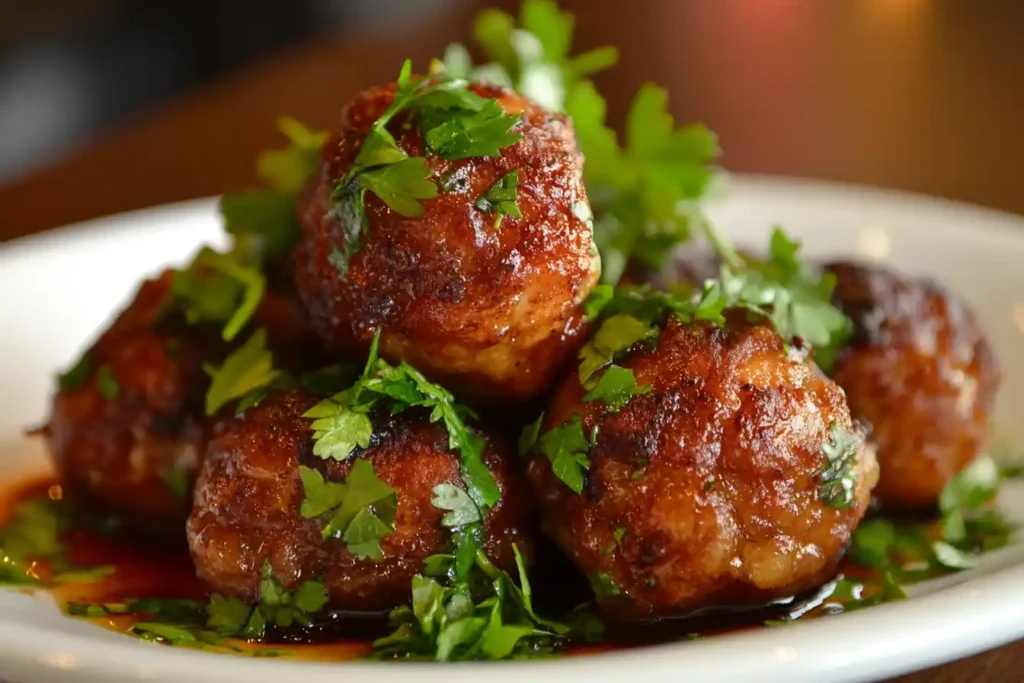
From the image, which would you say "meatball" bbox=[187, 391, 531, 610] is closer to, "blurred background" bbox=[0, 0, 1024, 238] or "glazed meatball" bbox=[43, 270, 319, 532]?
"glazed meatball" bbox=[43, 270, 319, 532]

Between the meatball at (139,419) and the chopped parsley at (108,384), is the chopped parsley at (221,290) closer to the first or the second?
the meatball at (139,419)

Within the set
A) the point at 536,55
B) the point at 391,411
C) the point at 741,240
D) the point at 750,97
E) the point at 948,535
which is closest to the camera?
the point at 391,411

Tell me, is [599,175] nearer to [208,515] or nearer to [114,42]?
[208,515]

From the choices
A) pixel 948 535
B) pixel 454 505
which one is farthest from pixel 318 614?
pixel 948 535

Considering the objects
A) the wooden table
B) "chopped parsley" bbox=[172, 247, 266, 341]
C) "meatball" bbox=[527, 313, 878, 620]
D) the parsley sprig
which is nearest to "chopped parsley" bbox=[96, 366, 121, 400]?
"chopped parsley" bbox=[172, 247, 266, 341]

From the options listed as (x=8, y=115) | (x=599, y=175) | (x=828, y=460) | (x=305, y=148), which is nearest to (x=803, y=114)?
(x=599, y=175)

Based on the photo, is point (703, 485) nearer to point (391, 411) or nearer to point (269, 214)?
point (391, 411)
